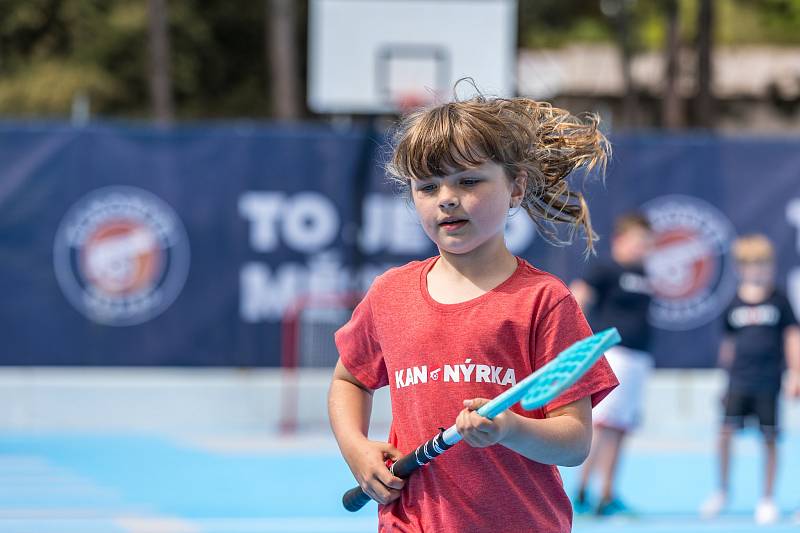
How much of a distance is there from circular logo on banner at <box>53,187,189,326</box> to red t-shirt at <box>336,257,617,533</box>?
323 inches

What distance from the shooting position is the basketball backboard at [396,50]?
1284 centimetres

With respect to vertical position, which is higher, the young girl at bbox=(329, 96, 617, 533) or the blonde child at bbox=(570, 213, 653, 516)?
the young girl at bbox=(329, 96, 617, 533)

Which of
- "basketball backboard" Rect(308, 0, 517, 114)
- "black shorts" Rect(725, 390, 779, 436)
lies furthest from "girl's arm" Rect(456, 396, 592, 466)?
"basketball backboard" Rect(308, 0, 517, 114)

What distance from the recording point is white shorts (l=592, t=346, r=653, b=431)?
7945mm

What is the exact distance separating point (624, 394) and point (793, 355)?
1.08 metres

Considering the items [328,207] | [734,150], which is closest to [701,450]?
[734,150]

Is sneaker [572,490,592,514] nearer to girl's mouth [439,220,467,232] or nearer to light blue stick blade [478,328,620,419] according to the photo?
girl's mouth [439,220,467,232]

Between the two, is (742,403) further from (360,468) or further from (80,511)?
(360,468)

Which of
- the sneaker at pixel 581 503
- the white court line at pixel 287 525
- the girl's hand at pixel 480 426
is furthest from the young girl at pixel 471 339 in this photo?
the sneaker at pixel 581 503

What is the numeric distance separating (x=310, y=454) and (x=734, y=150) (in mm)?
4578

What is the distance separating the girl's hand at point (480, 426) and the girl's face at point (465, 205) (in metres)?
0.48

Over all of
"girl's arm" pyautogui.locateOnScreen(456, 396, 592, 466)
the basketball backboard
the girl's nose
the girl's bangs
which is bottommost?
"girl's arm" pyautogui.locateOnScreen(456, 396, 592, 466)

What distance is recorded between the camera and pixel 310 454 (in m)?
10.3

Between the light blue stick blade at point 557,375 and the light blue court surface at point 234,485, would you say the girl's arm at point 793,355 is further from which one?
the light blue stick blade at point 557,375
